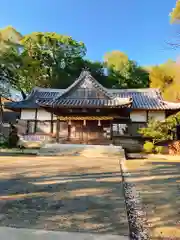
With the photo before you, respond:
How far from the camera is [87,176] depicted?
21.0 feet

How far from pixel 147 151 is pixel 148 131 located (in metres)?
1.53

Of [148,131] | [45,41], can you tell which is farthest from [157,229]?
[45,41]

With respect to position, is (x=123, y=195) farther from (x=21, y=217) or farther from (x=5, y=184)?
(x=5, y=184)

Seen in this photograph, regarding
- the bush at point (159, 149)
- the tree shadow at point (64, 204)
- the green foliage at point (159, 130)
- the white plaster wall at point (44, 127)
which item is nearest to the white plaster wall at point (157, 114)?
the green foliage at point (159, 130)

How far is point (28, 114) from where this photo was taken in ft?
63.2

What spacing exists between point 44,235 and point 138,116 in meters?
16.4

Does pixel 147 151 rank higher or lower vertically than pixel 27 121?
lower

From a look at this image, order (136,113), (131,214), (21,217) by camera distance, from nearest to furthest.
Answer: (21,217) < (131,214) < (136,113)

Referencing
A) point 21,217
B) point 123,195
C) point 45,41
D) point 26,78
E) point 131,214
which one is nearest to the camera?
point 21,217

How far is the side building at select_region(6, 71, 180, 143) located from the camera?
16.5 meters

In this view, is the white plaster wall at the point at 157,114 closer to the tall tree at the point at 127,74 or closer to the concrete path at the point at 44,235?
the concrete path at the point at 44,235

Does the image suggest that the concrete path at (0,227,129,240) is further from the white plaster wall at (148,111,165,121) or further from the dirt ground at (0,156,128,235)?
the white plaster wall at (148,111,165,121)

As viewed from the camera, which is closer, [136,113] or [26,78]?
[136,113]

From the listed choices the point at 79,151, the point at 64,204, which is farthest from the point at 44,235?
the point at 79,151
